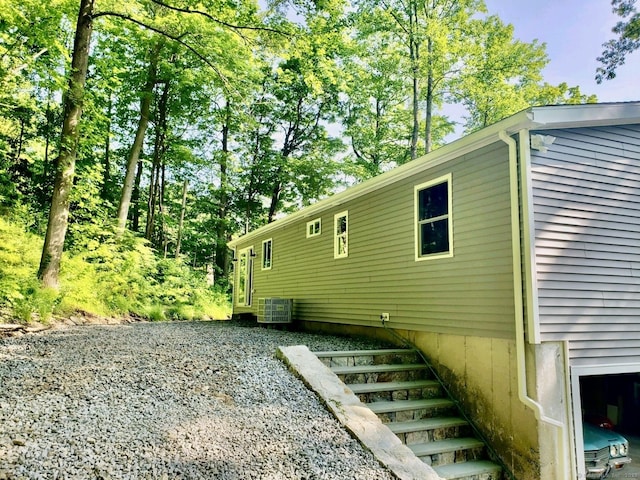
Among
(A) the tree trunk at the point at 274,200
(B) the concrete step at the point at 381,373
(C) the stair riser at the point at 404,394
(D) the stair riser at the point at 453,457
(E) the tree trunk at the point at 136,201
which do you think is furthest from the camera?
(A) the tree trunk at the point at 274,200

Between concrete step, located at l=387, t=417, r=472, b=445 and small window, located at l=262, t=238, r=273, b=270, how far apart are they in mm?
7775

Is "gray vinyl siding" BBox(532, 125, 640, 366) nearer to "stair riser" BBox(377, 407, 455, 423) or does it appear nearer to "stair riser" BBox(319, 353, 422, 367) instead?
"stair riser" BBox(377, 407, 455, 423)

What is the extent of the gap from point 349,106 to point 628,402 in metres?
16.9

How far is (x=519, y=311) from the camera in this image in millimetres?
4547

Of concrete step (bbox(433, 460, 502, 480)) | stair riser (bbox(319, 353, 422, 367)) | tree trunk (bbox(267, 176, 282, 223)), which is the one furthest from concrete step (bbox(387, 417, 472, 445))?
tree trunk (bbox(267, 176, 282, 223))

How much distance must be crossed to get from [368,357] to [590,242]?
3.25m

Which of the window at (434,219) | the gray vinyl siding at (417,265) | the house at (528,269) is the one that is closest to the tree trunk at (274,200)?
the gray vinyl siding at (417,265)

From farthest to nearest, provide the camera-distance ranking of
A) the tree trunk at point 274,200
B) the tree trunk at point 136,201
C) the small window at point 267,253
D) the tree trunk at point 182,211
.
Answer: the tree trunk at point 274,200, the tree trunk at point 136,201, the tree trunk at point 182,211, the small window at point 267,253

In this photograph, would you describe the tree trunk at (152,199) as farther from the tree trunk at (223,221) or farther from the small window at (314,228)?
the small window at (314,228)

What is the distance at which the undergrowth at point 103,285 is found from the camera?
7.57 m

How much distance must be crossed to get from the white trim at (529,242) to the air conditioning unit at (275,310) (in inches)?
254

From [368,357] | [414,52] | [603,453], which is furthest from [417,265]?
[414,52]

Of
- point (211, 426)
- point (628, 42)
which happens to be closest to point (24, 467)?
point (211, 426)

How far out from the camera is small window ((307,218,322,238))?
948 centimetres
